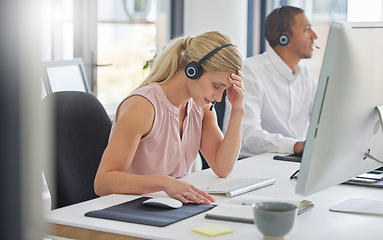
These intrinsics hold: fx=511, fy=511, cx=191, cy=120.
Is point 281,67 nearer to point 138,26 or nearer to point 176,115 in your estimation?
point 176,115

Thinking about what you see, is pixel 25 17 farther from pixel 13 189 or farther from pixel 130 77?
pixel 130 77

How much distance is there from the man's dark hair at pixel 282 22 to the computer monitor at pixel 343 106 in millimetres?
1769

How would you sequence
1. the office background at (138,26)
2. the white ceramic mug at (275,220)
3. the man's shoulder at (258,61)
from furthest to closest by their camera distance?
1. the office background at (138,26)
2. the man's shoulder at (258,61)
3. the white ceramic mug at (275,220)

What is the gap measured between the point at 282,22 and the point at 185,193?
5.92ft

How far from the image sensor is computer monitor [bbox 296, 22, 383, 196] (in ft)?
3.05

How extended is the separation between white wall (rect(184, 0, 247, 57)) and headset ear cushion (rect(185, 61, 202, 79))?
8.12ft

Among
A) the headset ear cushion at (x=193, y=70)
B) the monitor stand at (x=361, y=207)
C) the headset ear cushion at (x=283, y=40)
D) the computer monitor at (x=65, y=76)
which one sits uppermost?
the headset ear cushion at (x=283, y=40)

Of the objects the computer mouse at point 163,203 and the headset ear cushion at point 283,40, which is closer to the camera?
the computer mouse at point 163,203

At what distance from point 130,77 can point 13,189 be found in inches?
142

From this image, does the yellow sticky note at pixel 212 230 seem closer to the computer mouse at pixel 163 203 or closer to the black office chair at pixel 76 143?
the computer mouse at pixel 163 203

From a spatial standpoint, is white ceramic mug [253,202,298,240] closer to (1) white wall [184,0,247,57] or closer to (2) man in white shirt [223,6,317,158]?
(2) man in white shirt [223,6,317,158]

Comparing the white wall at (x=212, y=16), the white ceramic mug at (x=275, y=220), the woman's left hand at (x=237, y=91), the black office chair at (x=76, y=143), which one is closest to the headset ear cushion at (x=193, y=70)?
the woman's left hand at (x=237, y=91)

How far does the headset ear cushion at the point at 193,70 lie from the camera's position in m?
1.59

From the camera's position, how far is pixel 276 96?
271 centimetres
